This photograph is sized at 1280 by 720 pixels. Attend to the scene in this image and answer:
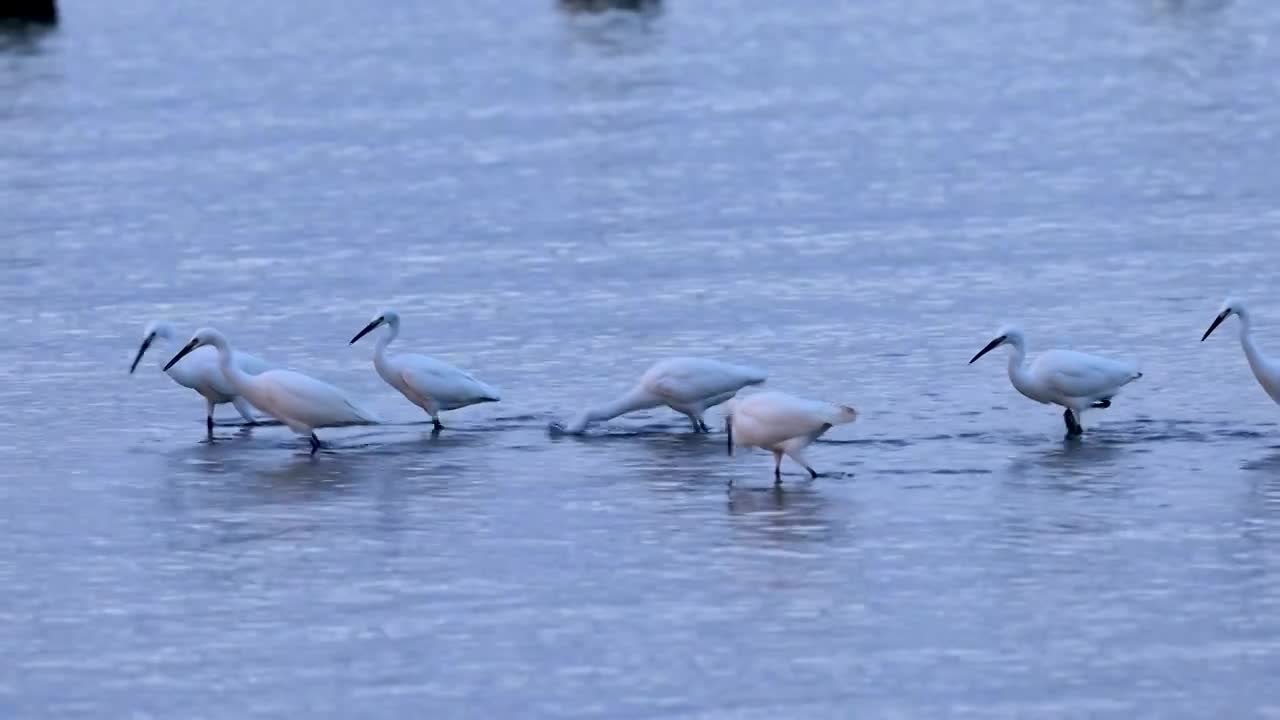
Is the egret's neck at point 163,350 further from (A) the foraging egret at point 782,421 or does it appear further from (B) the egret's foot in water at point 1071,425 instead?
(B) the egret's foot in water at point 1071,425

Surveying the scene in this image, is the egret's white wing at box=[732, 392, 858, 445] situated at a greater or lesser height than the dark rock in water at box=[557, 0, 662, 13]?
lesser

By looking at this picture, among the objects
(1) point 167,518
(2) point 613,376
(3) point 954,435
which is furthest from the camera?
(2) point 613,376

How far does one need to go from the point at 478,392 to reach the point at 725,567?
157 inches

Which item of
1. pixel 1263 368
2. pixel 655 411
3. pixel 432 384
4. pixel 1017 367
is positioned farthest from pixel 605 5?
pixel 1263 368

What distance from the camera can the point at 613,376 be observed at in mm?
18000

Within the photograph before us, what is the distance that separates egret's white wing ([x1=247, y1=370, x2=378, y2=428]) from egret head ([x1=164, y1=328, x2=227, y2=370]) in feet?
2.13

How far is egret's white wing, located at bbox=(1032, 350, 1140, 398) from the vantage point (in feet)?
52.0

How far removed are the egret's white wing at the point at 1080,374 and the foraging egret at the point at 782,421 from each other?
5.78 feet

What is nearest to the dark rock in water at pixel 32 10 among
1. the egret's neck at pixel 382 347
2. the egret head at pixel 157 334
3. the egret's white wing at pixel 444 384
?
the egret head at pixel 157 334

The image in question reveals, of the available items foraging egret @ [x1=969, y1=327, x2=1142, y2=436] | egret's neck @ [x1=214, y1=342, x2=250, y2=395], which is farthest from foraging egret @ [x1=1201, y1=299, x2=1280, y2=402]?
egret's neck @ [x1=214, y1=342, x2=250, y2=395]

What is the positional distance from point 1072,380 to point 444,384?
3711 mm

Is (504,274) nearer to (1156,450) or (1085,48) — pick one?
(1156,450)

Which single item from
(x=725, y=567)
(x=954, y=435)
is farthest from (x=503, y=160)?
(x=725, y=567)

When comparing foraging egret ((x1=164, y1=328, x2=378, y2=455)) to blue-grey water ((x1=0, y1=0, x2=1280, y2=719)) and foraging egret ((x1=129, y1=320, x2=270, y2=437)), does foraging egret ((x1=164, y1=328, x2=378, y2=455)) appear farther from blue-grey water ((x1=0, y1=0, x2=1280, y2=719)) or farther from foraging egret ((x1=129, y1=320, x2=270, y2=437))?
foraging egret ((x1=129, y1=320, x2=270, y2=437))
